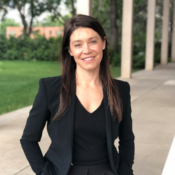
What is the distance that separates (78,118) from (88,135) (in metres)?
0.13

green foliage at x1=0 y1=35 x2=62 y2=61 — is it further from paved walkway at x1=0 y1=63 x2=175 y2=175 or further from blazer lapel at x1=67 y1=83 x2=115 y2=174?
blazer lapel at x1=67 y1=83 x2=115 y2=174

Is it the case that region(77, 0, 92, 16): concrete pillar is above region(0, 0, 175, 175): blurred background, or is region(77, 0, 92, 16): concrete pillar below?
above

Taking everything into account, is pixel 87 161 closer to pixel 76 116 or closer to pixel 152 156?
pixel 76 116

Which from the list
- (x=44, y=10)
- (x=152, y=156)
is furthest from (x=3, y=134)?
(x=44, y=10)

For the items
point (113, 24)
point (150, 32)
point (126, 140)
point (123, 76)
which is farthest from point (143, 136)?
point (113, 24)

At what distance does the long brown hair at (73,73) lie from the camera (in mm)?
2051

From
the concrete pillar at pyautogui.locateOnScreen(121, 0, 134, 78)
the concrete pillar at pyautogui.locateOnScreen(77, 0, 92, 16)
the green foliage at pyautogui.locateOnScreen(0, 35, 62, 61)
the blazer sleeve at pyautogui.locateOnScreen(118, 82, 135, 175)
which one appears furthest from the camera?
the green foliage at pyautogui.locateOnScreen(0, 35, 62, 61)

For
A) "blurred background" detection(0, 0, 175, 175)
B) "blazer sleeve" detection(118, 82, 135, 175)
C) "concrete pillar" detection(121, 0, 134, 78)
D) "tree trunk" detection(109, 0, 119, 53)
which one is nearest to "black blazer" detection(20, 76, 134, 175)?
"blazer sleeve" detection(118, 82, 135, 175)

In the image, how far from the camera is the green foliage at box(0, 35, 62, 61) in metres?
26.6

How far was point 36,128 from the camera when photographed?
82.4 inches

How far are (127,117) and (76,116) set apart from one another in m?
0.41

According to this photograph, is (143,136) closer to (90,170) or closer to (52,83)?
(90,170)

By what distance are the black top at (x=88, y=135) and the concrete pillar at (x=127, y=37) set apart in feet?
38.0

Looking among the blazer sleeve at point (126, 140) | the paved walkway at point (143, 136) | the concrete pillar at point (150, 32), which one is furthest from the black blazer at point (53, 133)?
the concrete pillar at point (150, 32)
